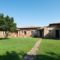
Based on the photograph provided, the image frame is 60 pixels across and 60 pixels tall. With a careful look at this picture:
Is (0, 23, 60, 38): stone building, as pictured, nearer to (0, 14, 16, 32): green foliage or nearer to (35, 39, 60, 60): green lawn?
(0, 14, 16, 32): green foliage

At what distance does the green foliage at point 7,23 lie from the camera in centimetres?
3966

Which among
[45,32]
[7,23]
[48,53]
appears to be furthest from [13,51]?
[45,32]

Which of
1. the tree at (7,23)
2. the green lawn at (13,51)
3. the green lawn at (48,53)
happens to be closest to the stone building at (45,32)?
the tree at (7,23)

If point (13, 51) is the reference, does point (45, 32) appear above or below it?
above

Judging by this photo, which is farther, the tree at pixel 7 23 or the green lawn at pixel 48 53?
the tree at pixel 7 23

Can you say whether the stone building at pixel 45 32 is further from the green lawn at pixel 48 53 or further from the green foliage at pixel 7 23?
the green lawn at pixel 48 53

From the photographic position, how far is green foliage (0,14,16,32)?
39.7 meters

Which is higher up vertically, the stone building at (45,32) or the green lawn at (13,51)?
the stone building at (45,32)

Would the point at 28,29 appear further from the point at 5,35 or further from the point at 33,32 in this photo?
the point at 5,35

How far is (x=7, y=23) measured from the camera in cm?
4050

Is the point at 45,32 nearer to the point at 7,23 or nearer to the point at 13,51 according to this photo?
the point at 7,23

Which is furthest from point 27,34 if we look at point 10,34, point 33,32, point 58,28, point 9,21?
point 9,21

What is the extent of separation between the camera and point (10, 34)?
54.8 meters

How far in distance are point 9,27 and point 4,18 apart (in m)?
2.37
